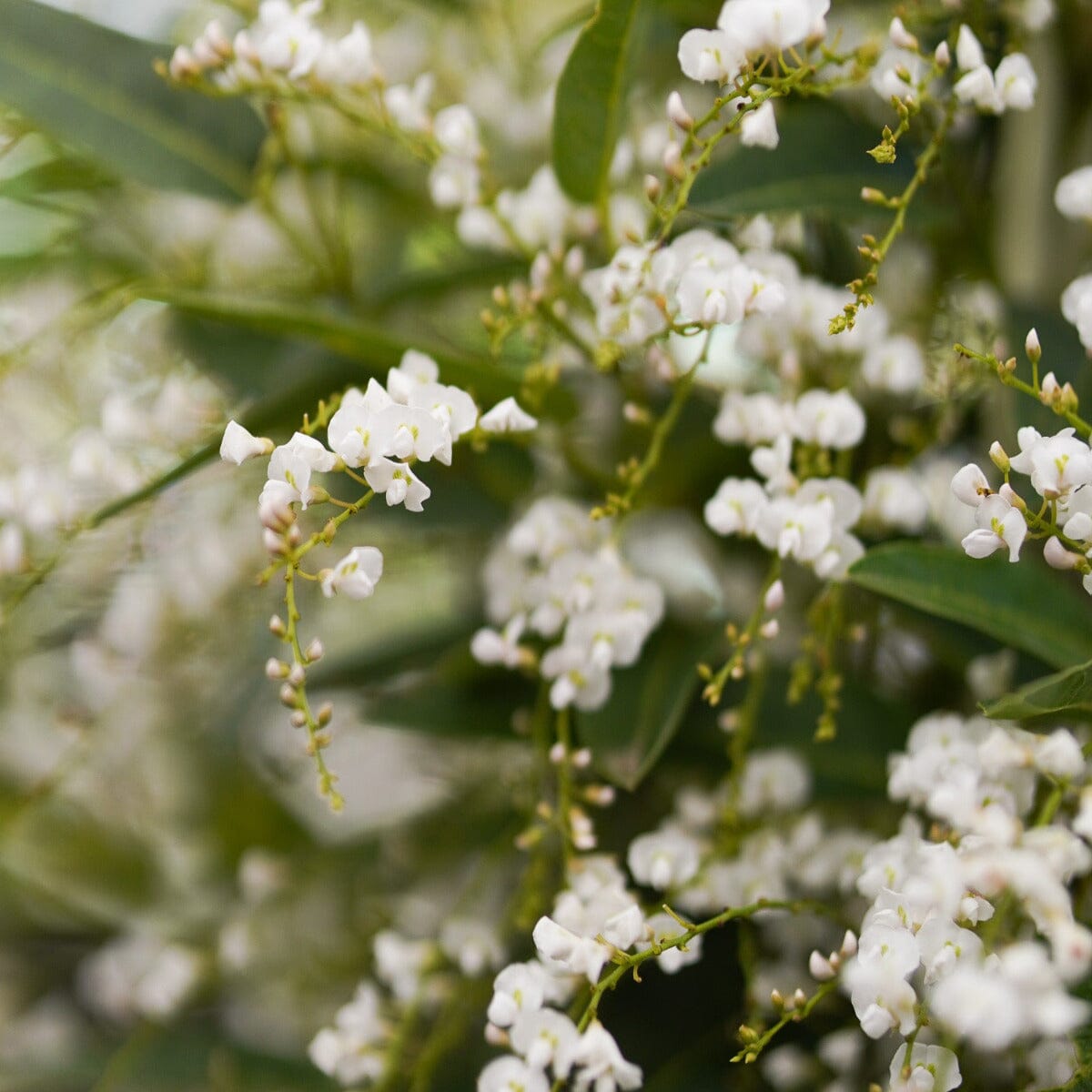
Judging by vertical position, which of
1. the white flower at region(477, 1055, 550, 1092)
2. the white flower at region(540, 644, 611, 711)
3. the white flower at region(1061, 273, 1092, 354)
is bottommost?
the white flower at region(477, 1055, 550, 1092)

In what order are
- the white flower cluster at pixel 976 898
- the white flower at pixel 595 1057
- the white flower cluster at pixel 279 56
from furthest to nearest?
the white flower cluster at pixel 279 56 → the white flower at pixel 595 1057 → the white flower cluster at pixel 976 898

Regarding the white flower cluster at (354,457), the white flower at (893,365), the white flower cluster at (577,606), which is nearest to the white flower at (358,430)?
the white flower cluster at (354,457)

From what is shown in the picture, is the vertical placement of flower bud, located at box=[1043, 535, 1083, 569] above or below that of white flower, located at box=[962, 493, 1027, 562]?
below

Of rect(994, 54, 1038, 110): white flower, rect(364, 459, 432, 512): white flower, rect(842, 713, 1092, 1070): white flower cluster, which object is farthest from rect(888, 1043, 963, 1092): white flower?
rect(994, 54, 1038, 110): white flower

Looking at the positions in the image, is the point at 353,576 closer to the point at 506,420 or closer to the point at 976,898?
the point at 506,420

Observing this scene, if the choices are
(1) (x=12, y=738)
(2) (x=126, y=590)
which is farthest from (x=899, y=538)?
(1) (x=12, y=738)

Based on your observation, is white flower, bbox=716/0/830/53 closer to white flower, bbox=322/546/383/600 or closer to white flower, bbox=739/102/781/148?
white flower, bbox=739/102/781/148

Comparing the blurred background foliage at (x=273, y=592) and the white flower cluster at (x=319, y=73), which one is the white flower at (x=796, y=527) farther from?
the white flower cluster at (x=319, y=73)

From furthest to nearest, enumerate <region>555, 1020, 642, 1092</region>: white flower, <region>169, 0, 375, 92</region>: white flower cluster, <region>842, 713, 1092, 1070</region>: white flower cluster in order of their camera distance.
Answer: <region>169, 0, 375, 92</region>: white flower cluster < <region>555, 1020, 642, 1092</region>: white flower < <region>842, 713, 1092, 1070</region>: white flower cluster
